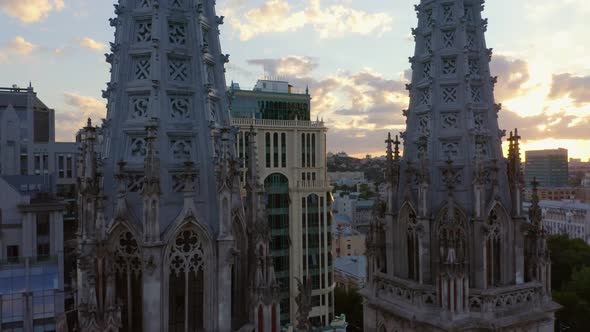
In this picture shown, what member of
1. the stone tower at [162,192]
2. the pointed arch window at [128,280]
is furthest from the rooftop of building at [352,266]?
the pointed arch window at [128,280]

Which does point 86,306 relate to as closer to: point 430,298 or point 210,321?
point 210,321

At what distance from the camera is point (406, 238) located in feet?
A: 69.6

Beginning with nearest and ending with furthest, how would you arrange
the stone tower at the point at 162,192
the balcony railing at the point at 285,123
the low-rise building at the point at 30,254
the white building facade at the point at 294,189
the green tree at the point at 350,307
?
1. the stone tower at the point at 162,192
2. the low-rise building at the point at 30,254
3. the green tree at the point at 350,307
4. the balcony railing at the point at 285,123
5. the white building facade at the point at 294,189

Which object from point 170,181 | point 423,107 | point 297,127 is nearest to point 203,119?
point 170,181

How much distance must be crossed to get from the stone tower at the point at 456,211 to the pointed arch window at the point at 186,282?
9663 mm

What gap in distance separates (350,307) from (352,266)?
1993 cm

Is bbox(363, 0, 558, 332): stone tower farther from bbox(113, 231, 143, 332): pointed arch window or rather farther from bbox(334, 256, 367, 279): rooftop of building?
bbox(334, 256, 367, 279): rooftop of building

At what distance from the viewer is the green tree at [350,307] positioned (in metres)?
70.5

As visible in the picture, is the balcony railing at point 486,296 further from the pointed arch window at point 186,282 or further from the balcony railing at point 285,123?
the balcony railing at point 285,123

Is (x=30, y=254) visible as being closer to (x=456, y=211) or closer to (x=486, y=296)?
(x=456, y=211)

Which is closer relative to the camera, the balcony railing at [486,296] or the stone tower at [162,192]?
the stone tower at [162,192]

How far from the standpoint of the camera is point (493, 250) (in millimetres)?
19594

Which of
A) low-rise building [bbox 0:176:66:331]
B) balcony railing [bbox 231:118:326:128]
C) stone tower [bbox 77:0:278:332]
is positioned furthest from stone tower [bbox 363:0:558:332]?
balcony railing [bbox 231:118:326:128]

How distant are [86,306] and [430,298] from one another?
12889 millimetres
